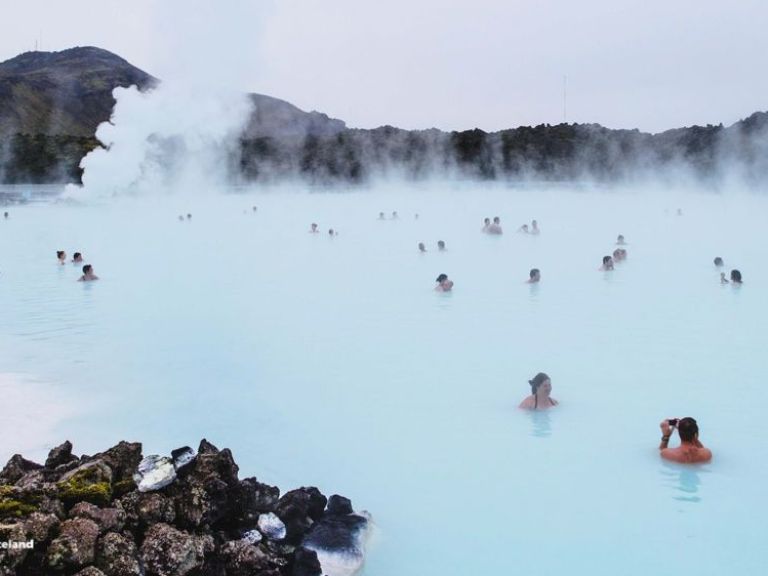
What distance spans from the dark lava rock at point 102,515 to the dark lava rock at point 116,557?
79 mm

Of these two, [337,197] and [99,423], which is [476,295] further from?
[337,197]

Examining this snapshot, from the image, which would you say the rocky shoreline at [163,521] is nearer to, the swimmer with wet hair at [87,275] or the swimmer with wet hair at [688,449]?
the swimmer with wet hair at [688,449]

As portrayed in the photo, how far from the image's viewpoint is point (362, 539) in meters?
4.84

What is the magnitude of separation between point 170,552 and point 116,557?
0.87 feet

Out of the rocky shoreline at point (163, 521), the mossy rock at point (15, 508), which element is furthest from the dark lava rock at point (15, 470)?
the mossy rock at point (15, 508)

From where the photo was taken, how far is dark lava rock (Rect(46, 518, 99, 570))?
12.1 feet

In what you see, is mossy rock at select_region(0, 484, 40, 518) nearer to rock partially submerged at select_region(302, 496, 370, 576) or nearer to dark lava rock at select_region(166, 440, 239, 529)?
dark lava rock at select_region(166, 440, 239, 529)

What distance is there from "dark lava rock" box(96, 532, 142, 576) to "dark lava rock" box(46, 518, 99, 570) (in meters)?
0.04

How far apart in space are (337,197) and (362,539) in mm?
36569

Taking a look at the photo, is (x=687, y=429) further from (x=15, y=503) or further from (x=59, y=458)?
(x=15, y=503)

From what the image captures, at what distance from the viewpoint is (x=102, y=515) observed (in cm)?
398

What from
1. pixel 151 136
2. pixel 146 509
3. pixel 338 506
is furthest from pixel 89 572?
Result: pixel 151 136

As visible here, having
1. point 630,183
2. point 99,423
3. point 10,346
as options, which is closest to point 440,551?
point 99,423

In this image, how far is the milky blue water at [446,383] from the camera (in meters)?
5.23
